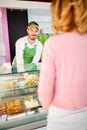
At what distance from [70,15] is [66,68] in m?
0.29

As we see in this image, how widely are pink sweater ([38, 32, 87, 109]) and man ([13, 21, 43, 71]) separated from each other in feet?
3.96

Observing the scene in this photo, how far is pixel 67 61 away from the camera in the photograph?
109cm

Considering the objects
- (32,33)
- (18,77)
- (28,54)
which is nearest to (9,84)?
(18,77)

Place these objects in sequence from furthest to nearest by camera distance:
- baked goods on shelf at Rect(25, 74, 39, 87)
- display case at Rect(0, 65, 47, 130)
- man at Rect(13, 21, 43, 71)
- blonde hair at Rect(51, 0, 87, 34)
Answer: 1. man at Rect(13, 21, 43, 71)
2. baked goods on shelf at Rect(25, 74, 39, 87)
3. display case at Rect(0, 65, 47, 130)
4. blonde hair at Rect(51, 0, 87, 34)

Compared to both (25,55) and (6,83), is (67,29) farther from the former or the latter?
(25,55)

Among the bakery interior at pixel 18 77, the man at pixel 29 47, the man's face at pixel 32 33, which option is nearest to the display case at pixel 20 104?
the bakery interior at pixel 18 77

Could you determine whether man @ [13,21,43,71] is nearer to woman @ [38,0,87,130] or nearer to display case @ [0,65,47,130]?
display case @ [0,65,47,130]

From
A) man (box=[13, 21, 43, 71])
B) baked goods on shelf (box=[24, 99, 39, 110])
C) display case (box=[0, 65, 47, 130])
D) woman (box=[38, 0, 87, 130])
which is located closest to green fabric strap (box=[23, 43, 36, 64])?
man (box=[13, 21, 43, 71])

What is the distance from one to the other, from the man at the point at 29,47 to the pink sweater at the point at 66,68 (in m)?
1.21

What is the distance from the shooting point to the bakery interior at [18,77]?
6.22 ft

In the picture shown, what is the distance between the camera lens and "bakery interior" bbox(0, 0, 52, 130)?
189cm

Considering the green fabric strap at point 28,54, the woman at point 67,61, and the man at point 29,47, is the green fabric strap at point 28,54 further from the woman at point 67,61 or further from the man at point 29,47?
the woman at point 67,61

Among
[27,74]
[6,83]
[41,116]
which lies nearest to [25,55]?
[27,74]

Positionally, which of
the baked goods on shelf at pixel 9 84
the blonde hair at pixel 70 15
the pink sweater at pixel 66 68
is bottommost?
the baked goods on shelf at pixel 9 84
